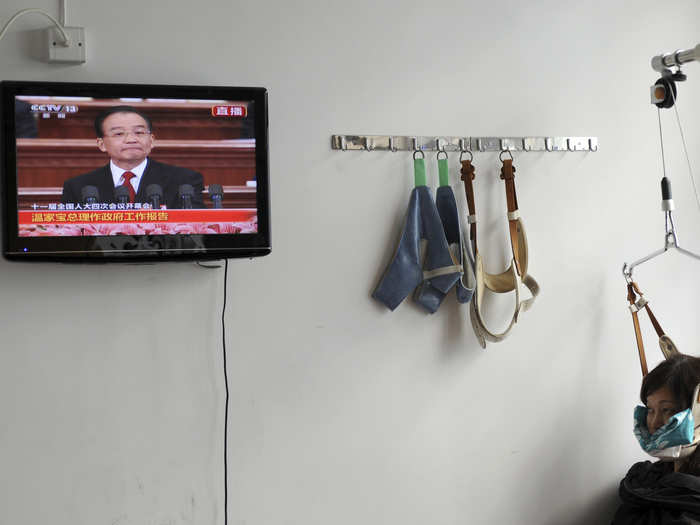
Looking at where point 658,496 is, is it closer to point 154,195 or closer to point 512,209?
point 512,209

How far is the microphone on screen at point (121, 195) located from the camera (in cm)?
193

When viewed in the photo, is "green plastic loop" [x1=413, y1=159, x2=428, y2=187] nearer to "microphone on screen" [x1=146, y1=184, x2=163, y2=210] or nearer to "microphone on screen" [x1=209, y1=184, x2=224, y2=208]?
"microphone on screen" [x1=209, y1=184, x2=224, y2=208]

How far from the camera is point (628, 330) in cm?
252

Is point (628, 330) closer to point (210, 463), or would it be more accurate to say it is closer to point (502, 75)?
point (502, 75)

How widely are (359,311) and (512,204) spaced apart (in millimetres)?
574

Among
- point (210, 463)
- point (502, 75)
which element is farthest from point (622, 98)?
point (210, 463)

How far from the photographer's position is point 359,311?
2232 millimetres

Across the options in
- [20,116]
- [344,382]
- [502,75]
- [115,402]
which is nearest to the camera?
[20,116]

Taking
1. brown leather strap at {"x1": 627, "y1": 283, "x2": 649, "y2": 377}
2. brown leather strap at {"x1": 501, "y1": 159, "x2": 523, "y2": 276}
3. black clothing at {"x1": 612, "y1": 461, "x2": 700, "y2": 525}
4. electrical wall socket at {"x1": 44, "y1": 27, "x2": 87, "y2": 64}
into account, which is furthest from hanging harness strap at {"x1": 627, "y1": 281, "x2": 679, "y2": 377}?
electrical wall socket at {"x1": 44, "y1": 27, "x2": 87, "y2": 64}

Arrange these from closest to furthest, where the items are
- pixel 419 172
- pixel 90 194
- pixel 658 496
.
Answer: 1. pixel 90 194
2. pixel 658 496
3. pixel 419 172

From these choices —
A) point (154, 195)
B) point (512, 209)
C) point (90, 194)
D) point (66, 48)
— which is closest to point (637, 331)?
point (512, 209)

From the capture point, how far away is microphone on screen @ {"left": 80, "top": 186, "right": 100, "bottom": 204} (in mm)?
1912

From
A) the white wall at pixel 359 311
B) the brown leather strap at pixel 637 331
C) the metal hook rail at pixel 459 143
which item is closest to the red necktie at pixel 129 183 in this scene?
the white wall at pixel 359 311

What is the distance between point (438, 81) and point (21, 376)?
146 centimetres
